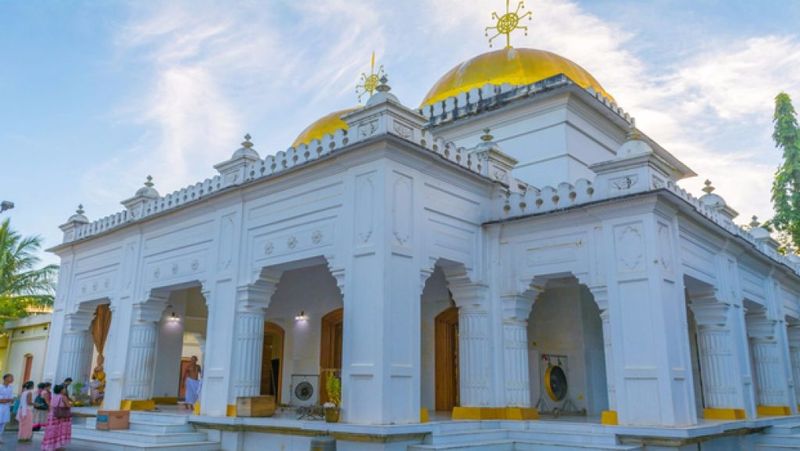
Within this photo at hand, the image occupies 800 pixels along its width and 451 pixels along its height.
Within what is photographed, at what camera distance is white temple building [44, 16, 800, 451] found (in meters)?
7.77

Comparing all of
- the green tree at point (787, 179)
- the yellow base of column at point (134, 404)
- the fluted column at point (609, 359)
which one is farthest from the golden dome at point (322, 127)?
the green tree at point (787, 179)

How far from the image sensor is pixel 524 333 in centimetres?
929

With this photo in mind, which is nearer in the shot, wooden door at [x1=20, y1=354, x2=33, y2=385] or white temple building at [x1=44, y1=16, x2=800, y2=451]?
white temple building at [x1=44, y1=16, x2=800, y2=451]

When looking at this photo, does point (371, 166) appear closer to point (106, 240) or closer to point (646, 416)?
point (646, 416)

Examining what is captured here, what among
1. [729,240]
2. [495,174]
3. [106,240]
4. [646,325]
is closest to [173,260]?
[106,240]

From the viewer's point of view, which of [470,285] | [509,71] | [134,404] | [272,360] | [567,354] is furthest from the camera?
[509,71]

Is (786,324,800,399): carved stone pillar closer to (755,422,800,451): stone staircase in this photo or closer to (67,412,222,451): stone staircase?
(755,422,800,451): stone staircase

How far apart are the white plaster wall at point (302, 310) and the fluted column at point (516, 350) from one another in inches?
158

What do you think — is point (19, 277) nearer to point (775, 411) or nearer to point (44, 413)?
point (44, 413)

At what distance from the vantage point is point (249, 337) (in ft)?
31.5

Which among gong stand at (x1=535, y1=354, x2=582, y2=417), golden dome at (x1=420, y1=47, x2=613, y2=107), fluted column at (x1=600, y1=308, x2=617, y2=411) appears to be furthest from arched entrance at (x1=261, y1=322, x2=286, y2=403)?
fluted column at (x1=600, y1=308, x2=617, y2=411)

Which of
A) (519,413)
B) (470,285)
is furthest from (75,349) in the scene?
(519,413)

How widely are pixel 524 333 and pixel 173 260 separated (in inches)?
257

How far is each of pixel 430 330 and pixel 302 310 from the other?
2.98 metres
